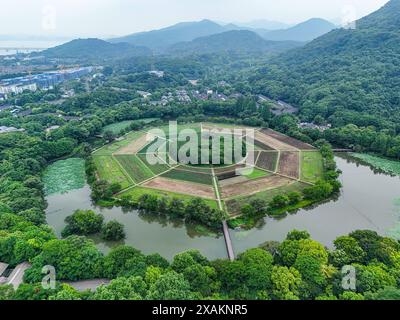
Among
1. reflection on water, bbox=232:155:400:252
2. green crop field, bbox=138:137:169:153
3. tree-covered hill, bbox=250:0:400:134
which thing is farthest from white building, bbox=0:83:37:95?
reflection on water, bbox=232:155:400:252

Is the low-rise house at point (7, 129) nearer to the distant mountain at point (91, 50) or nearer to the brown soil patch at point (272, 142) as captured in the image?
the brown soil patch at point (272, 142)

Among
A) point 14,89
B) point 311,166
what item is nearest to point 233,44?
point 14,89

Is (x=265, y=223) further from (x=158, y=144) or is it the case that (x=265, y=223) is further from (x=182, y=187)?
(x=158, y=144)

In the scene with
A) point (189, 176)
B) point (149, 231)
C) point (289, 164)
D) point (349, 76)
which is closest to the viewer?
point (149, 231)

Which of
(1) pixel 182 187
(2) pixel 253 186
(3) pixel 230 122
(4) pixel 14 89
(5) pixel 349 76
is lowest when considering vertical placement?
(1) pixel 182 187

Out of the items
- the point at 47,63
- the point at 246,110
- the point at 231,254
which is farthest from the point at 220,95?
the point at 47,63
